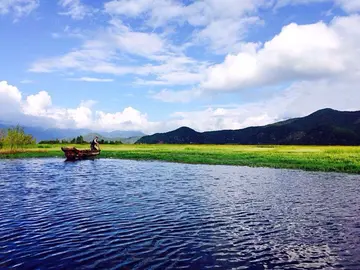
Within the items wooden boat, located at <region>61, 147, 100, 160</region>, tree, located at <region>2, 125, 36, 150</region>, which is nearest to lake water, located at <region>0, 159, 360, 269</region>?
wooden boat, located at <region>61, 147, 100, 160</region>

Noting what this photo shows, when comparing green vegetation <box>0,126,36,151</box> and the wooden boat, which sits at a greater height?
green vegetation <box>0,126,36,151</box>

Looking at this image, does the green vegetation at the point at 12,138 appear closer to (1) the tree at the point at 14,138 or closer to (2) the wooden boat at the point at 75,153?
(1) the tree at the point at 14,138

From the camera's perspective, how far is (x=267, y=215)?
2252cm

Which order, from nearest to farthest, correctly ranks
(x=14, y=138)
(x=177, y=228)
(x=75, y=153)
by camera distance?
(x=177, y=228) < (x=75, y=153) < (x=14, y=138)

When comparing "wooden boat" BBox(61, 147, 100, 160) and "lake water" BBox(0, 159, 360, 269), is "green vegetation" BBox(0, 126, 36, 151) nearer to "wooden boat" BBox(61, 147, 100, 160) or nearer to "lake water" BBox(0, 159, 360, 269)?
"wooden boat" BBox(61, 147, 100, 160)

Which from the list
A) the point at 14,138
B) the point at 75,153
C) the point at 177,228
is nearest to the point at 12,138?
the point at 14,138

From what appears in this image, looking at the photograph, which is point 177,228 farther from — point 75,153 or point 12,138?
point 12,138

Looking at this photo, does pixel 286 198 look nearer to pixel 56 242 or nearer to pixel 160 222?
pixel 160 222

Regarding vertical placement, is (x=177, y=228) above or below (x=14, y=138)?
below

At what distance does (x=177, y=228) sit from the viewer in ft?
61.8

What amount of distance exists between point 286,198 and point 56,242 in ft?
68.9

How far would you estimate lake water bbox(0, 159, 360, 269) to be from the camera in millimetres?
13953

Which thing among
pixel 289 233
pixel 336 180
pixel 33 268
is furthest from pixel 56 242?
pixel 336 180

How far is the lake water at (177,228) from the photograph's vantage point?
45.8ft
